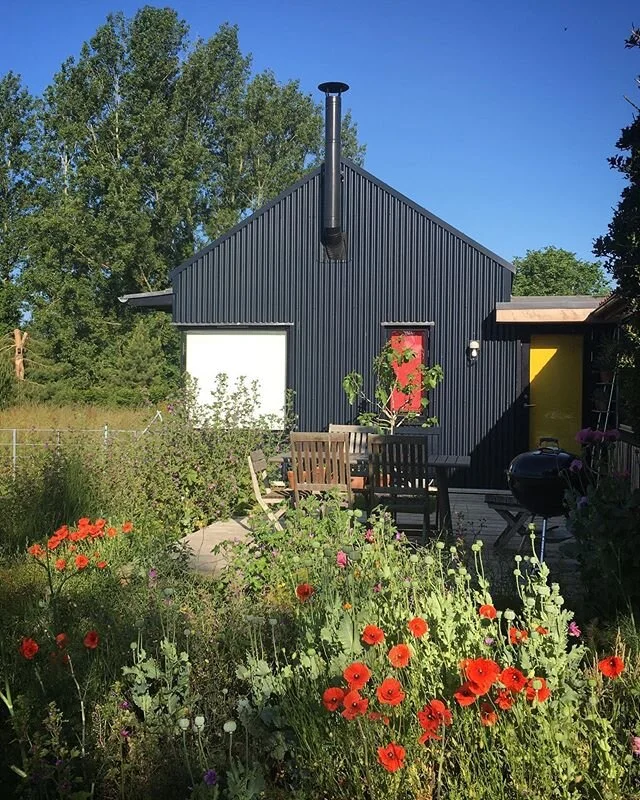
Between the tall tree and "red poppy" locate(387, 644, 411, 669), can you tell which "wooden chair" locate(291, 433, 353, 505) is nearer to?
"red poppy" locate(387, 644, 411, 669)

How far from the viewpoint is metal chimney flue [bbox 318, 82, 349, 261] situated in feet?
37.3

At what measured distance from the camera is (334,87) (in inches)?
452

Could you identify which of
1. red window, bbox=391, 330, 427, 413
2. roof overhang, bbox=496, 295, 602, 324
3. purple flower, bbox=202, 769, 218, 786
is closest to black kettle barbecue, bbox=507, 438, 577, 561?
purple flower, bbox=202, 769, 218, 786

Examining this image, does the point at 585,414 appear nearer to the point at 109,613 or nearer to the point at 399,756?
the point at 109,613

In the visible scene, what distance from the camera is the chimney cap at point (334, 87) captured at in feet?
37.5

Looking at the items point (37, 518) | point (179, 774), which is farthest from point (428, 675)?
point (37, 518)

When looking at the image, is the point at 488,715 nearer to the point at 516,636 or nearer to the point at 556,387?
the point at 516,636

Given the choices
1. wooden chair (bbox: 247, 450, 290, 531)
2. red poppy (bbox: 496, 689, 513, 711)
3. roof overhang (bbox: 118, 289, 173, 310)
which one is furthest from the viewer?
roof overhang (bbox: 118, 289, 173, 310)

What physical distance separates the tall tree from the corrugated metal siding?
63.0 ft

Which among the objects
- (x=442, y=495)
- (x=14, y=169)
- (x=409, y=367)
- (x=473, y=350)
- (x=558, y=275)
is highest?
(x=14, y=169)

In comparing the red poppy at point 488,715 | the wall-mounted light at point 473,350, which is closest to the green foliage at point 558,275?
the wall-mounted light at point 473,350

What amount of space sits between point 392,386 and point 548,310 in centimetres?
233

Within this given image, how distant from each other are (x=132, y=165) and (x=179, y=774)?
89.3ft

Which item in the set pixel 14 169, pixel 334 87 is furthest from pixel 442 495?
pixel 14 169
